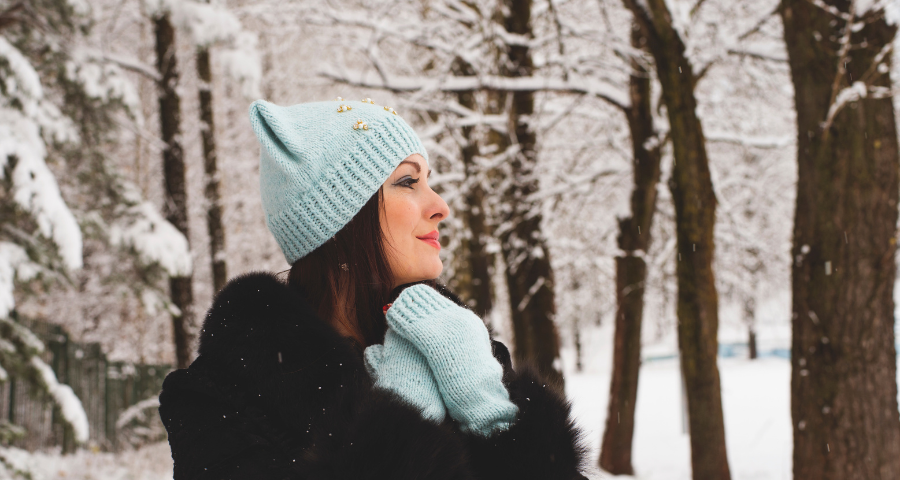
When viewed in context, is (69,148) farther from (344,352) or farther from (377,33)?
(344,352)

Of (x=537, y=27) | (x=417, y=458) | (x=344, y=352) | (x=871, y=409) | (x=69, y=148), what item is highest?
(x=537, y=27)

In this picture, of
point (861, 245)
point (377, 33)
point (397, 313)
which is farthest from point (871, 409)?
point (377, 33)

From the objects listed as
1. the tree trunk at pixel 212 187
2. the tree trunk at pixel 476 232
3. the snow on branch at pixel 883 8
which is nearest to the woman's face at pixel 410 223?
the snow on branch at pixel 883 8

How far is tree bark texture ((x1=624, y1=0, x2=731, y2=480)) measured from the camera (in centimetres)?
496

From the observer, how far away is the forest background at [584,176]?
3916 millimetres

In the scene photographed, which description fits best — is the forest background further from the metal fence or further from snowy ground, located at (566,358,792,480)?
the metal fence

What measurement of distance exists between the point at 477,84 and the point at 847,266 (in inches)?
160

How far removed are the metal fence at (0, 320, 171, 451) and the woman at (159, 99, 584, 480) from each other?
7602mm

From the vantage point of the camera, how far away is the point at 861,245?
3844 millimetres

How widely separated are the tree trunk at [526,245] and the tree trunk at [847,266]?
429cm

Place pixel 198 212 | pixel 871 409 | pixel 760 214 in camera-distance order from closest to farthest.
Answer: pixel 871 409
pixel 760 214
pixel 198 212

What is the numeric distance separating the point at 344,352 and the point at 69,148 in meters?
7.28

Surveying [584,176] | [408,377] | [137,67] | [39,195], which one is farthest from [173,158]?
[408,377]

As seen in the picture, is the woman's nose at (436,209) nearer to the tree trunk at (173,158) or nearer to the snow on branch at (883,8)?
the snow on branch at (883,8)
